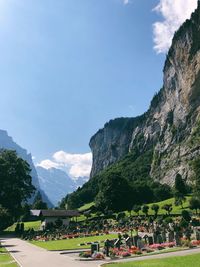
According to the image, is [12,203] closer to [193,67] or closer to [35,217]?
[35,217]

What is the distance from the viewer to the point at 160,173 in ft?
500

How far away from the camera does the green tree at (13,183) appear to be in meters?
77.2

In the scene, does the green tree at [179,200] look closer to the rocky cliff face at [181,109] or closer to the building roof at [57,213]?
the building roof at [57,213]

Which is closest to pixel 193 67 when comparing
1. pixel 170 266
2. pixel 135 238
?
pixel 135 238

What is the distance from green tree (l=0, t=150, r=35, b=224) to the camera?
7719cm

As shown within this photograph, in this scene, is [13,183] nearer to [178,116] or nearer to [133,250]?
[133,250]

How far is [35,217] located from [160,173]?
61.7 m

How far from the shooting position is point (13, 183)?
268 ft

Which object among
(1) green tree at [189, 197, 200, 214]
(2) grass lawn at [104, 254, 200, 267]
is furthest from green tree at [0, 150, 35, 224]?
(2) grass lawn at [104, 254, 200, 267]

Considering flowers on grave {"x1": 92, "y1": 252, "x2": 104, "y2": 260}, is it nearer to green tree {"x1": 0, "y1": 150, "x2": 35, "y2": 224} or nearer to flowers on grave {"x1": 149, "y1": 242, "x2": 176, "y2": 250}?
flowers on grave {"x1": 149, "y1": 242, "x2": 176, "y2": 250}

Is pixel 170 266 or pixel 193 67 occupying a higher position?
pixel 193 67

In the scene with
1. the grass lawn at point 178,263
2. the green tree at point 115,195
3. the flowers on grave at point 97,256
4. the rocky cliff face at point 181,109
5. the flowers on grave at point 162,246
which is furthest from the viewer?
the rocky cliff face at point 181,109

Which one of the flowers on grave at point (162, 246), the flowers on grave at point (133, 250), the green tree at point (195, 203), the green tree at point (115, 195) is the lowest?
the flowers on grave at point (133, 250)

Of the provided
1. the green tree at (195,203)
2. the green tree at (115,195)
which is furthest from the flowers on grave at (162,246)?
the green tree at (115,195)
